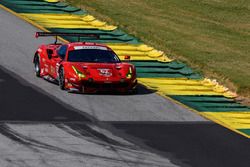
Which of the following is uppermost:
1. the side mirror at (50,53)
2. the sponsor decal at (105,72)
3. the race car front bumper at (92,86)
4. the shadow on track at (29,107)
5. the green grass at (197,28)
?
the side mirror at (50,53)

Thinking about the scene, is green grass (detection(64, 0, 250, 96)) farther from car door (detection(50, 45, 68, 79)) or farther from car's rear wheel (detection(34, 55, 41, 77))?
car's rear wheel (detection(34, 55, 41, 77))

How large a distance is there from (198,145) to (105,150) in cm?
238

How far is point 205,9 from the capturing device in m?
43.7

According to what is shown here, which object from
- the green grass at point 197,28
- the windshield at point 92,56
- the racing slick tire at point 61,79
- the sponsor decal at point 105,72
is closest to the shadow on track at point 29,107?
the racing slick tire at point 61,79

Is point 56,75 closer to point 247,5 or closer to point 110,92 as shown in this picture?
point 110,92

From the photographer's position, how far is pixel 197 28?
3934 cm

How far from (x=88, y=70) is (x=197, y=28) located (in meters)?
13.3

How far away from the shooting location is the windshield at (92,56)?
27.6 m

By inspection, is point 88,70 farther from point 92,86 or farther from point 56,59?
point 56,59

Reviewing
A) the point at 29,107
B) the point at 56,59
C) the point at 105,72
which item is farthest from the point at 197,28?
the point at 29,107

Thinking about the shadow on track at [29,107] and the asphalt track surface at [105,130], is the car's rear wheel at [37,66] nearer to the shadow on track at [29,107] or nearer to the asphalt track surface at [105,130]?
the asphalt track surface at [105,130]

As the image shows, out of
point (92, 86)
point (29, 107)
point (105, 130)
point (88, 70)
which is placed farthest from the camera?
point (88, 70)

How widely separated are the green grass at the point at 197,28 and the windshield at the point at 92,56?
13.4 feet

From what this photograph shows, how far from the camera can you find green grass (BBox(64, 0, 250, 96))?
32312mm
